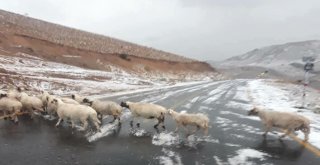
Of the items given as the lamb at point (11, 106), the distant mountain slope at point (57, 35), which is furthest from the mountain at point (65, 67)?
the lamb at point (11, 106)

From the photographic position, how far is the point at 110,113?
14766 millimetres

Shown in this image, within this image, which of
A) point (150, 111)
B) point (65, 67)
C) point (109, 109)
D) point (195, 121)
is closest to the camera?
point (195, 121)

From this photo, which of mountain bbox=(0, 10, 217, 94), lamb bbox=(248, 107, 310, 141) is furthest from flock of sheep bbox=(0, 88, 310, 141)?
mountain bbox=(0, 10, 217, 94)

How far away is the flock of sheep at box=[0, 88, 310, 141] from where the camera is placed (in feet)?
40.7

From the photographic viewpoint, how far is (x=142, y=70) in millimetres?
71250

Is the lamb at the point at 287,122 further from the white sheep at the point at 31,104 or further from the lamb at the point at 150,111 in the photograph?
the white sheep at the point at 31,104

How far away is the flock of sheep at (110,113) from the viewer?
40.7ft

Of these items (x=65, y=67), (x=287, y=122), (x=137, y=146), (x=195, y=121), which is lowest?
(x=137, y=146)

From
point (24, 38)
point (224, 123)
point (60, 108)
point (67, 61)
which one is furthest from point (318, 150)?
point (24, 38)

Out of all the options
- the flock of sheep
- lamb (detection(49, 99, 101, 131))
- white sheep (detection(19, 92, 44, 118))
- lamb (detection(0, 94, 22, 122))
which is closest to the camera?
the flock of sheep

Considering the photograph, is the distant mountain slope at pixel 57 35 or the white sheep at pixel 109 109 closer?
the white sheep at pixel 109 109

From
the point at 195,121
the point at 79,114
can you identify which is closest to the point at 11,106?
the point at 79,114

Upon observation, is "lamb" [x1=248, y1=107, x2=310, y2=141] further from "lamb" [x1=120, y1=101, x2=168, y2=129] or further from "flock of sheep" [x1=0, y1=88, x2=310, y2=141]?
"lamb" [x1=120, y1=101, x2=168, y2=129]

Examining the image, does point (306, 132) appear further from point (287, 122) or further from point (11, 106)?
point (11, 106)
